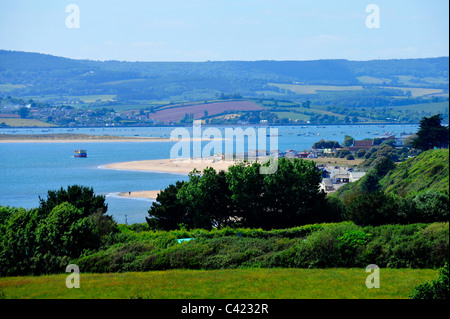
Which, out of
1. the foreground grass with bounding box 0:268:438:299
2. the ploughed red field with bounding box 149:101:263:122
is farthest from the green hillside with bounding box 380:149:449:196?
the ploughed red field with bounding box 149:101:263:122

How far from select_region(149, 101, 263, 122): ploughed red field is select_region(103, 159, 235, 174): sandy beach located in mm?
98897

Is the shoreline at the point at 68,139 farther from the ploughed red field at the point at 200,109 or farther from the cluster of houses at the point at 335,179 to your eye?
the cluster of houses at the point at 335,179

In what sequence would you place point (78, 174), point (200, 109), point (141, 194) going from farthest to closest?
point (200, 109), point (78, 174), point (141, 194)

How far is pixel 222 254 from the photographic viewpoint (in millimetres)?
14398

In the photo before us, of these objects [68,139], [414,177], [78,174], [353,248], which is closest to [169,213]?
[353,248]

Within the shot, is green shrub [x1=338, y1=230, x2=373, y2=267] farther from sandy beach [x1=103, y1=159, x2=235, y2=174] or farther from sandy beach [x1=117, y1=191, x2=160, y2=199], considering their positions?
sandy beach [x1=103, y1=159, x2=235, y2=174]

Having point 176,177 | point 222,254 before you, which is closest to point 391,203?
point 222,254

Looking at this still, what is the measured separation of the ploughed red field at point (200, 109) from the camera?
575ft

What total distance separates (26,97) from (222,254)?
654ft

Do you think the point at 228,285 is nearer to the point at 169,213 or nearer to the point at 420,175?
the point at 169,213

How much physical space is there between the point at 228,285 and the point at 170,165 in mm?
56590

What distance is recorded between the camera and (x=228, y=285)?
11.3 m
